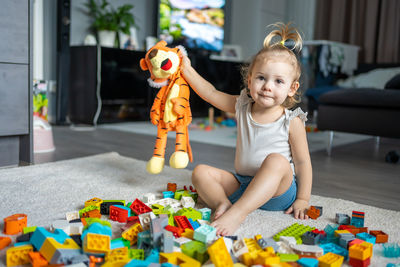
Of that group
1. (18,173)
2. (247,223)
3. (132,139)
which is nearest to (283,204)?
(247,223)

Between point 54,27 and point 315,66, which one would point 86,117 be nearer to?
point 54,27

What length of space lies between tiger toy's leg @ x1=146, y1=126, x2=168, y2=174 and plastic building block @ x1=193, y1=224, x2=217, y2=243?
41 centimetres

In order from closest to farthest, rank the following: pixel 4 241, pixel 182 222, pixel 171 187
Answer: pixel 4 241
pixel 182 222
pixel 171 187

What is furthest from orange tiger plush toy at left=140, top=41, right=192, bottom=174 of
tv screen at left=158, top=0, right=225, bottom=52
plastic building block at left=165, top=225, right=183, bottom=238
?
tv screen at left=158, top=0, right=225, bottom=52

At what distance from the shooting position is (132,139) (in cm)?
263

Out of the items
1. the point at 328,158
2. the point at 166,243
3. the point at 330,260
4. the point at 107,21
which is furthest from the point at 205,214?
the point at 107,21

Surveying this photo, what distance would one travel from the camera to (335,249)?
918 millimetres

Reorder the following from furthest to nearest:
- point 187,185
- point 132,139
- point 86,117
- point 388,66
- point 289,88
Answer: point 388,66 → point 86,117 → point 132,139 → point 187,185 → point 289,88

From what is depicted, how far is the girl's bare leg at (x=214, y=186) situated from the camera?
1160mm

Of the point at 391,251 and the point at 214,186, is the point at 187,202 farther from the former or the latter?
the point at 391,251

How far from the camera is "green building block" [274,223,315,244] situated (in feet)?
3.19

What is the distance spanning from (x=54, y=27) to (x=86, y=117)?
2.63 ft

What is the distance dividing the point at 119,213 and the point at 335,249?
55 centimetres

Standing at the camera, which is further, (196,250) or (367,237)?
(367,237)
